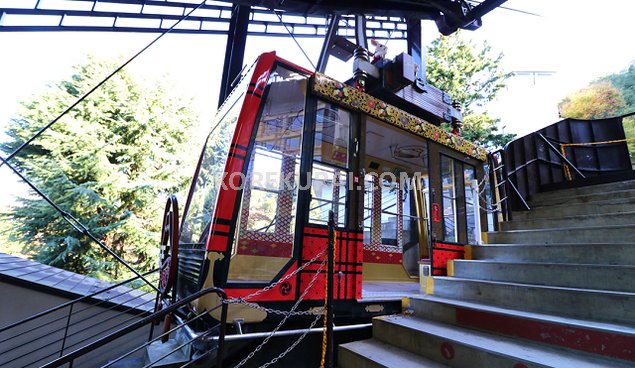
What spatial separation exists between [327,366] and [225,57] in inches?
204

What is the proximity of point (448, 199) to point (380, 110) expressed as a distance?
174cm

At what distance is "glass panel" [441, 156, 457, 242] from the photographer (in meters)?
4.07

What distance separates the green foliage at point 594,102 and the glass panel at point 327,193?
26991 millimetres

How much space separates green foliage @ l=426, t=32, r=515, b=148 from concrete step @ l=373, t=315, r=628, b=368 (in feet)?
39.8

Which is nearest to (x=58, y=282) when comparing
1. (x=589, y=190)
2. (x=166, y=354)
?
(x=166, y=354)

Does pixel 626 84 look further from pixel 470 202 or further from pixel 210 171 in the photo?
pixel 210 171

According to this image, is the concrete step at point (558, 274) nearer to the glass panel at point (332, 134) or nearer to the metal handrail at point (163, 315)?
the glass panel at point (332, 134)

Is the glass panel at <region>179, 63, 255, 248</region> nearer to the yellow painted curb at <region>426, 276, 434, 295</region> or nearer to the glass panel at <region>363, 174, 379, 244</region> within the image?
the yellow painted curb at <region>426, 276, 434, 295</region>

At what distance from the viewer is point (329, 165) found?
3.04 meters

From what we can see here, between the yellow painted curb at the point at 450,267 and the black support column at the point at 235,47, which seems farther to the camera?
the black support column at the point at 235,47

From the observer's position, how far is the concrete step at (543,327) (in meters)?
1.80

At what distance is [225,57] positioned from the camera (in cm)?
540

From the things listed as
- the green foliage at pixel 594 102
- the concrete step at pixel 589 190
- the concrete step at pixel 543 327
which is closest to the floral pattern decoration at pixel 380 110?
the concrete step at pixel 543 327

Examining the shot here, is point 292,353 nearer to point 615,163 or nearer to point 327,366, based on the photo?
point 327,366
